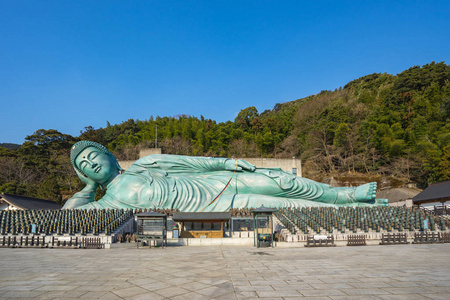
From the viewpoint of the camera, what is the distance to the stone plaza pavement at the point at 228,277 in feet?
16.4

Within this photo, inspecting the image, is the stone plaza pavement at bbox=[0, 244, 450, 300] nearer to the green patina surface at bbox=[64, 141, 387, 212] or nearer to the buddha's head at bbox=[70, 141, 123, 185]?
the green patina surface at bbox=[64, 141, 387, 212]

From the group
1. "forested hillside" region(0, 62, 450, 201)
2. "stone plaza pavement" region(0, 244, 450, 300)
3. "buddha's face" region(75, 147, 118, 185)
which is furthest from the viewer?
"forested hillside" region(0, 62, 450, 201)

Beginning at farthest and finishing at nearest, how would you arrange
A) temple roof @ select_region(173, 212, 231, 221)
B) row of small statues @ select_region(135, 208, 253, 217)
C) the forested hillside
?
the forested hillside < row of small statues @ select_region(135, 208, 253, 217) < temple roof @ select_region(173, 212, 231, 221)

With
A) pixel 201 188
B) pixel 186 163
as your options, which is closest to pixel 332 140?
pixel 186 163

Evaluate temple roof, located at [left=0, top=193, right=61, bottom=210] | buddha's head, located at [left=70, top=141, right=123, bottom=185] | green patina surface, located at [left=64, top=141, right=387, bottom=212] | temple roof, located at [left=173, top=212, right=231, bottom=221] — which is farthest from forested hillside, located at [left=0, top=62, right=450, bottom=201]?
temple roof, located at [left=173, top=212, right=231, bottom=221]

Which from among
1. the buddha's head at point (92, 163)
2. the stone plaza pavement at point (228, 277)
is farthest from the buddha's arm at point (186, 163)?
the stone plaza pavement at point (228, 277)

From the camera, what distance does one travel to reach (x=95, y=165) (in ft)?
58.5

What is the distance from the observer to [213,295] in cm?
495

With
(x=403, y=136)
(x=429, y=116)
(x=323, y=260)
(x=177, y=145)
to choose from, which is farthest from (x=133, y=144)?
(x=323, y=260)

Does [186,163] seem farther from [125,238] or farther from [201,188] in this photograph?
[125,238]

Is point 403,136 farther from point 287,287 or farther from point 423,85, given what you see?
point 287,287

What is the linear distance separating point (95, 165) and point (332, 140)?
30.6 meters

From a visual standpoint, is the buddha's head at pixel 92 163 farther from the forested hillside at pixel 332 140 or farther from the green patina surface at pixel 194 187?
the forested hillside at pixel 332 140

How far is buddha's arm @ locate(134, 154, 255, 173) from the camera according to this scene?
62.2ft
